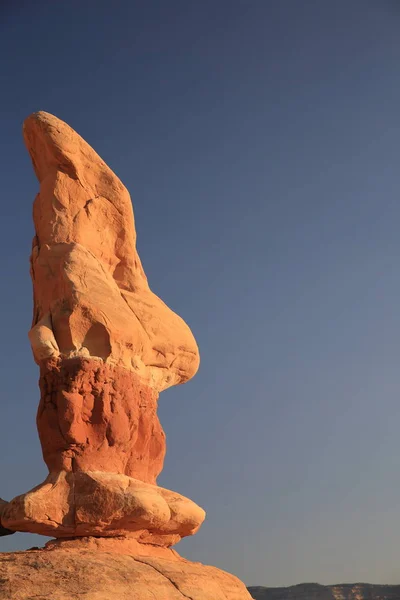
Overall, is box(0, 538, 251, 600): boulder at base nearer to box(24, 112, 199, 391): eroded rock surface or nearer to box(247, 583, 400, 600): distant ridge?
box(24, 112, 199, 391): eroded rock surface

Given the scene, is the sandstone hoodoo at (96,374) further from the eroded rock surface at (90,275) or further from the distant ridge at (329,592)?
the distant ridge at (329,592)

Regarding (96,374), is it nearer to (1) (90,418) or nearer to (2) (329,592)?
(1) (90,418)

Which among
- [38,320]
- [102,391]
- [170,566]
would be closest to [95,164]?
[38,320]

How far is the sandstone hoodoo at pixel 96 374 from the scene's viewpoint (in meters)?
9.95

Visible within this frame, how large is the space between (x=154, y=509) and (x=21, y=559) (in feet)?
6.95

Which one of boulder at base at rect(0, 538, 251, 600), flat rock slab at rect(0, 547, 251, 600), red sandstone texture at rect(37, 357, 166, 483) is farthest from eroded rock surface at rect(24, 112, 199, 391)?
flat rock slab at rect(0, 547, 251, 600)

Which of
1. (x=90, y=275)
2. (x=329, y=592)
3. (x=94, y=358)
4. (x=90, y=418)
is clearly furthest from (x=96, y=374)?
(x=329, y=592)

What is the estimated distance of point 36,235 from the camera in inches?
483

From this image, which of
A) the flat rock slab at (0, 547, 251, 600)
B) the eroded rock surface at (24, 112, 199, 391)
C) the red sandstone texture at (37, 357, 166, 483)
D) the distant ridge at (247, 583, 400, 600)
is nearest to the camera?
the flat rock slab at (0, 547, 251, 600)

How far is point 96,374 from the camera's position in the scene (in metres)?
10.9

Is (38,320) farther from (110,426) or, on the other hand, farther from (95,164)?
(95,164)

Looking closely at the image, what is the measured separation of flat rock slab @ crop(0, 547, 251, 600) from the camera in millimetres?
8180

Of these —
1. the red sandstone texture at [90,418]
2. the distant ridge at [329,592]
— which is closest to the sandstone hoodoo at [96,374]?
the red sandstone texture at [90,418]

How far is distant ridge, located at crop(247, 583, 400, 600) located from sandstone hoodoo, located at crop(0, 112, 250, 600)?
147 ft
